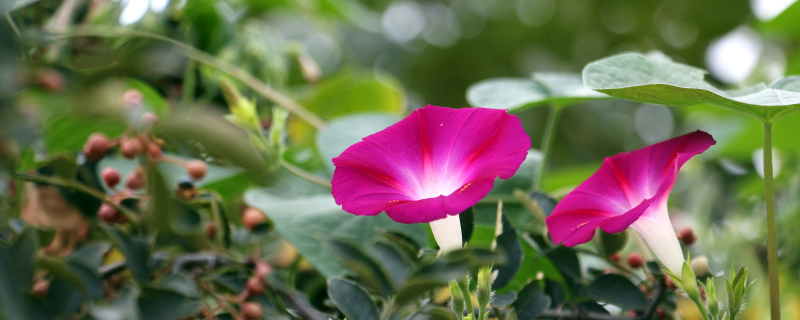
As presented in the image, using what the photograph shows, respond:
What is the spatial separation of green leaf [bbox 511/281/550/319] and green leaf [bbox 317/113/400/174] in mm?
171

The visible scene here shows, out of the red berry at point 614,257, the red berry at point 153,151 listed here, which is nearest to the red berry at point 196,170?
the red berry at point 153,151

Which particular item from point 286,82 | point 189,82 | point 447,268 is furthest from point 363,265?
point 286,82

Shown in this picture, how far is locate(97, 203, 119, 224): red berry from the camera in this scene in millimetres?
315

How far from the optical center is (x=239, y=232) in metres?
0.36

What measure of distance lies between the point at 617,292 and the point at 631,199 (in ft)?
0.15

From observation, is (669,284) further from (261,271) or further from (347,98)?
(347,98)

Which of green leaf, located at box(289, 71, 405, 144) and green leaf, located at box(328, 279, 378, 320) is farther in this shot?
green leaf, located at box(289, 71, 405, 144)

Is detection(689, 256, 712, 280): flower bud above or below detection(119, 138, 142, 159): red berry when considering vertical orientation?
above

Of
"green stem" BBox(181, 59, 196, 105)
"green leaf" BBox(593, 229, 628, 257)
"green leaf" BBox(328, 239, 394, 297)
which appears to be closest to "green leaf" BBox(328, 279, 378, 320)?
"green leaf" BBox(328, 239, 394, 297)

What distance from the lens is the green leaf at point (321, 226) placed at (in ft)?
1.05

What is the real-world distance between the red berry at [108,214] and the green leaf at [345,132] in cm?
14

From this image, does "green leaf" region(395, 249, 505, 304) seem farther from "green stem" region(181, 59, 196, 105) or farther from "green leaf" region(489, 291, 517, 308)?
"green stem" region(181, 59, 196, 105)

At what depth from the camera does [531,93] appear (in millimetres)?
346

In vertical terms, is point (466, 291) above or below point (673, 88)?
below
